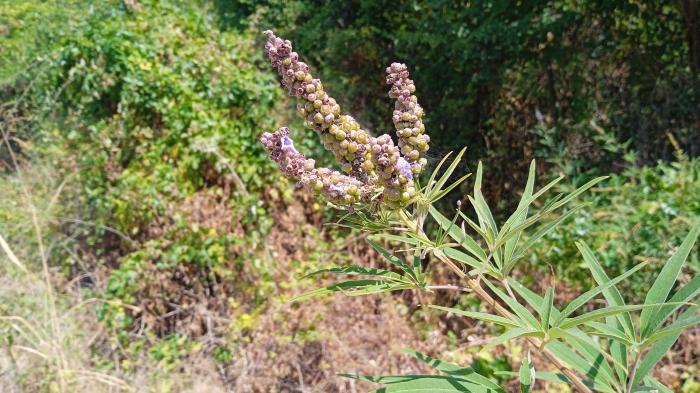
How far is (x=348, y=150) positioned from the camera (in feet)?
3.15

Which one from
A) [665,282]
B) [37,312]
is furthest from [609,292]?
[37,312]

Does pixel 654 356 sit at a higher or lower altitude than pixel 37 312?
higher

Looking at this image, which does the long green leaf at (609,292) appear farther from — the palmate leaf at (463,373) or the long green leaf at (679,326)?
the palmate leaf at (463,373)

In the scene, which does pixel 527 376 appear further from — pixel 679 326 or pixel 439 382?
pixel 679 326

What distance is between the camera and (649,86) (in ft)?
14.5

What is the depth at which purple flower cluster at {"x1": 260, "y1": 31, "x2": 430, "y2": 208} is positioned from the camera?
924 mm

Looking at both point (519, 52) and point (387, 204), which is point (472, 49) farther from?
point (387, 204)

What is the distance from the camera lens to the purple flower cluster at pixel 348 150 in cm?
92

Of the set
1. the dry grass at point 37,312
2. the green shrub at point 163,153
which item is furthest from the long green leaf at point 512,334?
the green shrub at point 163,153

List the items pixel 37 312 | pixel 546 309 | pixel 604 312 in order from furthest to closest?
1. pixel 37 312
2. pixel 546 309
3. pixel 604 312

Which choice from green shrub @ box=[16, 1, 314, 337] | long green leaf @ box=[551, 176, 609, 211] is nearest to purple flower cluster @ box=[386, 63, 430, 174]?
long green leaf @ box=[551, 176, 609, 211]

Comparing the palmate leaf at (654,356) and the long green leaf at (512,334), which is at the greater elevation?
the long green leaf at (512,334)

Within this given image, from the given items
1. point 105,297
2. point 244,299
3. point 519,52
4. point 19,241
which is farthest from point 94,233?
point 519,52

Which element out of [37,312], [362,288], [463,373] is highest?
[362,288]
